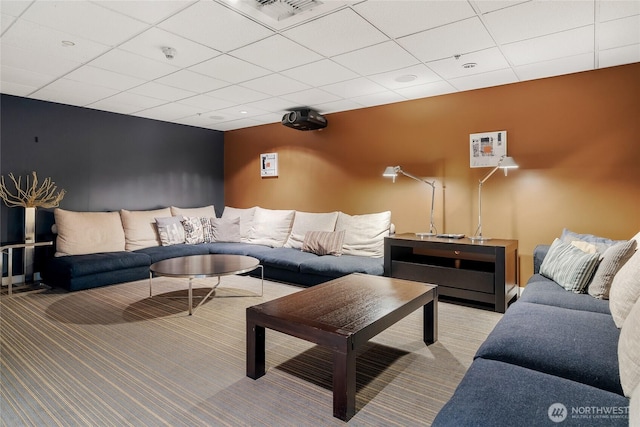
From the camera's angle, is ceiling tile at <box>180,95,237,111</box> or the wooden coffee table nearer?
the wooden coffee table

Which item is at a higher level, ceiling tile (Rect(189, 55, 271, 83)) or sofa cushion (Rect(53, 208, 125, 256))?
ceiling tile (Rect(189, 55, 271, 83))

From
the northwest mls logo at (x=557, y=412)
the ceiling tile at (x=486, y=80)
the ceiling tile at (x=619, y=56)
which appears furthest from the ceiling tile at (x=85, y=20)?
the ceiling tile at (x=619, y=56)

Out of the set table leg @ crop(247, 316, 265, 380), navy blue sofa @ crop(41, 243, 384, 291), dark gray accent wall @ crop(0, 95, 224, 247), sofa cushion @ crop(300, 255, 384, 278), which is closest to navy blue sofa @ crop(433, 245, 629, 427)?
table leg @ crop(247, 316, 265, 380)

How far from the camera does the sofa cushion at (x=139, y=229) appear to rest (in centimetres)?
514

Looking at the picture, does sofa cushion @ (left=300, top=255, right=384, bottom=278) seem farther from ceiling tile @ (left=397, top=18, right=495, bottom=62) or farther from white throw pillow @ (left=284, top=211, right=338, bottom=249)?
ceiling tile @ (left=397, top=18, right=495, bottom=62)

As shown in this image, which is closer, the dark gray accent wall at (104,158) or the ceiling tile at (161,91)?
the ceiling tile at (161,91)

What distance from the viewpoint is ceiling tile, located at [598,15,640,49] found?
2566mm

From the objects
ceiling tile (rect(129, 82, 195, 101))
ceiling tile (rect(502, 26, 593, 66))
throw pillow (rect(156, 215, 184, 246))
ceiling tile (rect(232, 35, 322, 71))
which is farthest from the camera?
throw pillow (rect(156, 215, 184, 246))

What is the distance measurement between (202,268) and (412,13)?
9.36 ft

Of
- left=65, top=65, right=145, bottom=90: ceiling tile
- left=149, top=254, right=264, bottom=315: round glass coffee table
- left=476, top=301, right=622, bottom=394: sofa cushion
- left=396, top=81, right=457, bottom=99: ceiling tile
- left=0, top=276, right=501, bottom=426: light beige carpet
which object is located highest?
left=65, top=65, right=145, bottom=90: ceiling tile

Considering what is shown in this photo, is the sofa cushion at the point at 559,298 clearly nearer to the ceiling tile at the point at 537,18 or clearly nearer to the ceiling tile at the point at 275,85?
the ceiling tile at the point at 537,18

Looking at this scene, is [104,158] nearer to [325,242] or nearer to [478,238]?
[325,242]

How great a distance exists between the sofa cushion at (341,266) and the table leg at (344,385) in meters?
2.11

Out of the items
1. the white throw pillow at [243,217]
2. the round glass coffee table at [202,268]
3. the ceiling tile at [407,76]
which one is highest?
the ceiling tile at [407,76]
